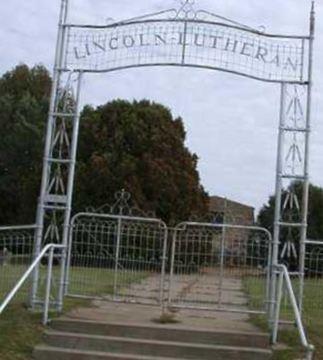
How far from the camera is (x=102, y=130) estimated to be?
47.4m

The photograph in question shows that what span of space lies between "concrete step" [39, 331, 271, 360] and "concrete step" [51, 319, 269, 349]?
209 millimetres

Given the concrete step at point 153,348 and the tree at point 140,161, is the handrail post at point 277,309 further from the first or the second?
the tree at point 140,161

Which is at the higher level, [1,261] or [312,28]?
[312,28]

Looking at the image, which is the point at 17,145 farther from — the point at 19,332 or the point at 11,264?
the point at 19,332

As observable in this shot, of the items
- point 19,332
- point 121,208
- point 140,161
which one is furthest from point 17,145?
point 19,332

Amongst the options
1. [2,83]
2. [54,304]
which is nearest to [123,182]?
[2,83]

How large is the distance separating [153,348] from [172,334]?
0.59 metres

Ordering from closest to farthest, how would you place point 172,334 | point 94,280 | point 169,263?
point 172,334 → point 169,263 → point 94,280

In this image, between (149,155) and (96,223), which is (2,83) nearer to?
(149,155)

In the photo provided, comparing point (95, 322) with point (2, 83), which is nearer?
point (95, 322)

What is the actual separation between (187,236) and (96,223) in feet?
6.04

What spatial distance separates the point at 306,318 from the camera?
1648 centimetres

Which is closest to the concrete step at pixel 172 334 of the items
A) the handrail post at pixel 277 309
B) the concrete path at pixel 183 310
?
the handrail post at pixel 277 309

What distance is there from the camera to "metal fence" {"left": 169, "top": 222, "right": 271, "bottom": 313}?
1617 cm
